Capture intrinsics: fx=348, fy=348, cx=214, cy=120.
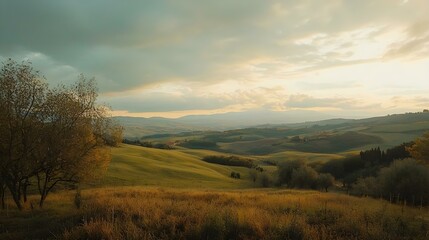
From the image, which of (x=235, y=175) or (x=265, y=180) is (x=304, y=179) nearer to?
(x=265, y=180)

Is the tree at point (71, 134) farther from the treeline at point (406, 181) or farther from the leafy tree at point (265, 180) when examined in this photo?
the leafy tree at point (265, 180)

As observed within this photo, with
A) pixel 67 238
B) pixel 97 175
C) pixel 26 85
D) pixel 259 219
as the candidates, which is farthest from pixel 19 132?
pixel 259 219

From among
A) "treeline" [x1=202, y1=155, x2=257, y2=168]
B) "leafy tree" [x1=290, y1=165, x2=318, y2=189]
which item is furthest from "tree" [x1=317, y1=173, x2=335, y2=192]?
"treeline" [x1=202, y1=155, x2=257, y2=168]

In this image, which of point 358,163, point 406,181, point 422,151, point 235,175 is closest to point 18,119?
point 406,181

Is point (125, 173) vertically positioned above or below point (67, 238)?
below

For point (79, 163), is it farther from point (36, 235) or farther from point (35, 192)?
point (35, 192)

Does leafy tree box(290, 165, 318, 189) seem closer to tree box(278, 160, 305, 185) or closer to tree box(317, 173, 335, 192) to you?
tree box(317, 173, 335, 192)

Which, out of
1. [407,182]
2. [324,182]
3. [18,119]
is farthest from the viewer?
[324,182]

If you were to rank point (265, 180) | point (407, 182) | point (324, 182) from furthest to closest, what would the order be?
1. point (265, 180)
2. point (324, 182)
3. point (407, 182)

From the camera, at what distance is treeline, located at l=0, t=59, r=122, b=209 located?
24594 mm

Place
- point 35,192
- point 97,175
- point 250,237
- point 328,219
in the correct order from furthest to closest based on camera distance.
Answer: point 35,192 → point 97,175 → point 328,219 → point 250,237

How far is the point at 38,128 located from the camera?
84.0ft

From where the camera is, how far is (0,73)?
2441cm

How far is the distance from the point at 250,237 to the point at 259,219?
1435 millimetres
